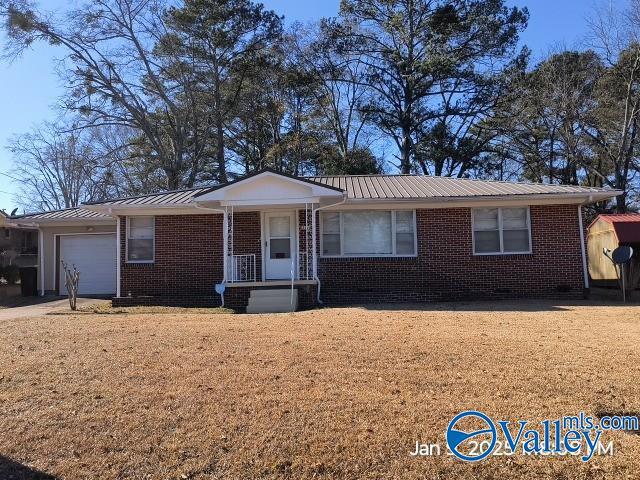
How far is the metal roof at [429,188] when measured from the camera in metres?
14.8

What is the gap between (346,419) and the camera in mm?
4586

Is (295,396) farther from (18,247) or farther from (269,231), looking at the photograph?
(18,247)

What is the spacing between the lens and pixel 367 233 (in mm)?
15398

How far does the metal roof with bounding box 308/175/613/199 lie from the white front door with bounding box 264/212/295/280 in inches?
80.6

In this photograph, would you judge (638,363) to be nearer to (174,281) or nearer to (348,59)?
(174,281)

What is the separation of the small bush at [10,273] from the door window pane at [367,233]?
50.6 ft

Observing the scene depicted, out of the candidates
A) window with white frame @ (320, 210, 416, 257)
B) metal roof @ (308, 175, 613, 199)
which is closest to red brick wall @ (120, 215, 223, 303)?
window with white frame @ (320, 210, 416, 257)

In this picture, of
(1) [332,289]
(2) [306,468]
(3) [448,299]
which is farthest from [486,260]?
(2) [306,468]

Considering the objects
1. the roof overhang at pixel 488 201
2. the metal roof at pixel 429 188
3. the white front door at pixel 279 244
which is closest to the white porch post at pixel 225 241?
the white front door at pixel 279 244

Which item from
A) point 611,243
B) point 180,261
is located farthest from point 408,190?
point 611,243

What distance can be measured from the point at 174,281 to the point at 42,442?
37.3 feet

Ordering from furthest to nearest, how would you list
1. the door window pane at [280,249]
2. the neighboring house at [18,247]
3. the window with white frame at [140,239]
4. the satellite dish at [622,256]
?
the neighboring house at [18,247], the window with white frame at [140,239], the door window pane at [280,249], the satellite dish at [622,256]

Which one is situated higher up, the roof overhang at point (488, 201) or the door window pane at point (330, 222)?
the roof overhang at point (488, 201)

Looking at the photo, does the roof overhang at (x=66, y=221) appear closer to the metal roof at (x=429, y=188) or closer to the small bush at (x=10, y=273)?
the small bush at (x=10, y=273)
